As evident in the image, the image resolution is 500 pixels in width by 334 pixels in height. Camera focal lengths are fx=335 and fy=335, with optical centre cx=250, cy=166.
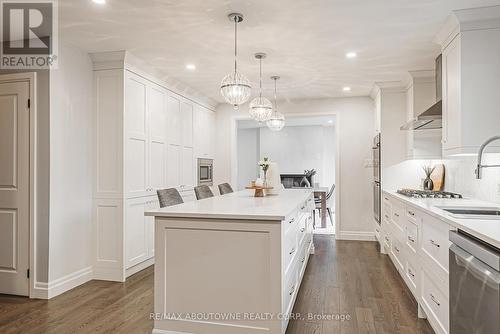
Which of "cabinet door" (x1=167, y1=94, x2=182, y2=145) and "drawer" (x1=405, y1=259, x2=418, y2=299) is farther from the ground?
"cabinet door" (x1=167, y1=94, x2=182, y2=145)

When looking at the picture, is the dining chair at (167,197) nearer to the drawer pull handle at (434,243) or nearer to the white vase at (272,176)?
the white vase at (272,176)

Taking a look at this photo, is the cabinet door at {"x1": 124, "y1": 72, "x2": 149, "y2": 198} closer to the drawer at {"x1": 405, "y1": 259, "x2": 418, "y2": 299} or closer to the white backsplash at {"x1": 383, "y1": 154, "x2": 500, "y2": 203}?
the drawer at {"x1": 405, "y1": 259, "x2": 418, "y2": 299}

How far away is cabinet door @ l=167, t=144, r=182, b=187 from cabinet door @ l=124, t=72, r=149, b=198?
1.89ft

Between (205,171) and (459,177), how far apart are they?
3775mm

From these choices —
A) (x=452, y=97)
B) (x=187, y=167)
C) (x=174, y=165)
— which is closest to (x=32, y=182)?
(x=174, y=165)

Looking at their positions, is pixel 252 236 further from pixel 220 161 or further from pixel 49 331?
pixel 220 161

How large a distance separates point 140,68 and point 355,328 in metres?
3.47

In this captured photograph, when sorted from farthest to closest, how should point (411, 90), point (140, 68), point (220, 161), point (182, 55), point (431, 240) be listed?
point (220, 161)
point (411, 90)
point (140, 68)
point (182, 55)
point (431, 240)

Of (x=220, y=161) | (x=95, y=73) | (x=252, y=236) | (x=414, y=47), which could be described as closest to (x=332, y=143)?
(x=220, y=161)

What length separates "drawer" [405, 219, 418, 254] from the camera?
2.82 meters

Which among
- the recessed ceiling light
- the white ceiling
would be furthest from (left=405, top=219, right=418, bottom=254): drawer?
the recessed ceiling light

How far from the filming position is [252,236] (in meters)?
2.14

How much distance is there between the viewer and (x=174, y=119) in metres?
4.79

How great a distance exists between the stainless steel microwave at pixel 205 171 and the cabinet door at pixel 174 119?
2.69 feet
